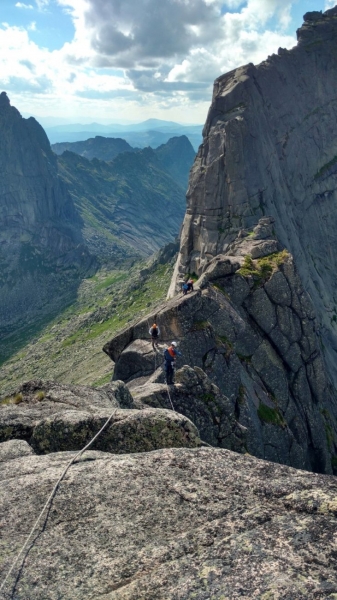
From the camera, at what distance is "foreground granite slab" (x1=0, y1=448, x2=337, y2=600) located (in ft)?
36.8

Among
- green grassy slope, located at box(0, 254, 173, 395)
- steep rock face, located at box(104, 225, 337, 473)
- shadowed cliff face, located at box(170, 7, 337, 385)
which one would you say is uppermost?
shadowed cliff face, located at box(170, 7, 337, 385)

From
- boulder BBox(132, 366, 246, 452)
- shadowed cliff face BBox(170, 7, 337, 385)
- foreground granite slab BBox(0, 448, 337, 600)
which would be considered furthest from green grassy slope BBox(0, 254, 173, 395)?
foreground granite slab BBox(0, 448, 337, 600)

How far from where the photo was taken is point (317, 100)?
4670 inches

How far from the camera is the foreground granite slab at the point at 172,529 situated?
11.2 metres

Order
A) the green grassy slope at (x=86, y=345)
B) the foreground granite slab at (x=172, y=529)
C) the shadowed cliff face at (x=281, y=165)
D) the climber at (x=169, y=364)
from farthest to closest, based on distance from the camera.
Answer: the green grassy slope at (x=86, y=345), the shadowed cliff face at (x=281, y=165), the climber at (x=169, y=364), the foreground granite slab at (x=172, y=529)

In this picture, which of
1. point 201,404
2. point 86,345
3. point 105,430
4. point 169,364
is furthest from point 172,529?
point 86,345

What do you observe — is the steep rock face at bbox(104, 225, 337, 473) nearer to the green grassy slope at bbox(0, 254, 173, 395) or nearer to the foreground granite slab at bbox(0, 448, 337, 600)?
the foreground granite slab at bbox(0, 448, 337, 600)

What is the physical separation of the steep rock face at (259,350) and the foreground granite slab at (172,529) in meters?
17.3

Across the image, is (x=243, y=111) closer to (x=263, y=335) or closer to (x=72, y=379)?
(x=263, y=335)

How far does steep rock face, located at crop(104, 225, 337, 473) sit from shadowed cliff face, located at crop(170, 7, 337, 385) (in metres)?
17.1

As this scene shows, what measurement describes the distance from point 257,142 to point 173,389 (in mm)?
71223

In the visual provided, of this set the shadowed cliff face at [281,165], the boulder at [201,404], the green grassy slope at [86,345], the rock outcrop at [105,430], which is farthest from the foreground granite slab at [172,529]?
the green grassy slope at [86,345]

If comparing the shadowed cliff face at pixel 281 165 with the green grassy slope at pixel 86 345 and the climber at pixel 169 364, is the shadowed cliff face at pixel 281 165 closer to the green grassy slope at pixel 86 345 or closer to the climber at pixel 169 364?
the green grassy slope at pixel 86 345

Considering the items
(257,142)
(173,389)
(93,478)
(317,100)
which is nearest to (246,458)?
(93,478)
